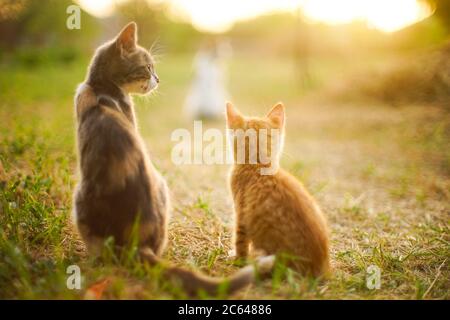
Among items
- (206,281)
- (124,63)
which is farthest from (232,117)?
(206,281)

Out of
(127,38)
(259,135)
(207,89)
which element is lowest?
(259,135)

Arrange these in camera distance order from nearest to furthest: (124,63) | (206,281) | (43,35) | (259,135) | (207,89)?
(206,281) < (124,63) < (259,135) < (207,89) < (43,35)

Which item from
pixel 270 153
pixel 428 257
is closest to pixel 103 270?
pixel 270 153

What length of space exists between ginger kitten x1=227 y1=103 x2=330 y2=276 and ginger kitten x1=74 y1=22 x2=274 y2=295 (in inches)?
6.2

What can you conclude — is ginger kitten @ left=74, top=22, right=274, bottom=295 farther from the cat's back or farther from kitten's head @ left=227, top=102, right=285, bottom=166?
kitten's head @ left=227, top=102, right=285, bottom=166

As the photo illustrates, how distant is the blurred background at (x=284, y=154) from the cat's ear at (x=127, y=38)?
0.49 m

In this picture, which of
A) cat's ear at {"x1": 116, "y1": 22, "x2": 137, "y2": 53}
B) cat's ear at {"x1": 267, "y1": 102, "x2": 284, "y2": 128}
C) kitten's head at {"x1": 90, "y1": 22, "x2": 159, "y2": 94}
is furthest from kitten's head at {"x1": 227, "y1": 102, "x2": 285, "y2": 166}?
cat's ear at {"x1": 116, "y1": 22, "x2": 137, "y2": 53}

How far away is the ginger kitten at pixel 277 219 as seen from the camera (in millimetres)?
2141

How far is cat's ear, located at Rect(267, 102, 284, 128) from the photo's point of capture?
8.78 feet

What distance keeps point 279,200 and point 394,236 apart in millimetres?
1511

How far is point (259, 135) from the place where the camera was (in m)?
2.54

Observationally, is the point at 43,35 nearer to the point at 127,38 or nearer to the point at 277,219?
the point at 127,38

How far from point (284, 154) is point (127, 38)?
111 inches
